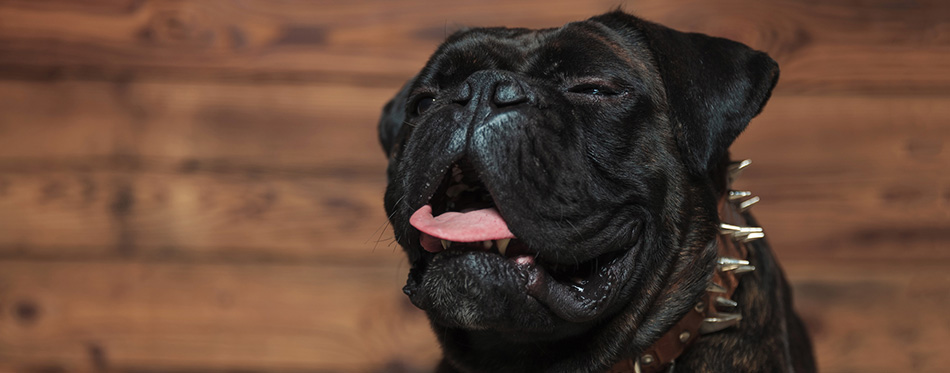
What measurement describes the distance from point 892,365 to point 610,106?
72.0 inches

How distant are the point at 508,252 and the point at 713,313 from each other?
494mm

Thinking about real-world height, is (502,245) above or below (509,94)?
below

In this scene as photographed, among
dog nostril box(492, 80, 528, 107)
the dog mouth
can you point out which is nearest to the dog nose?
dog nostril box(492, 80, 528, 107)

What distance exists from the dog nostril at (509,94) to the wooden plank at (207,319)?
146 centimetres

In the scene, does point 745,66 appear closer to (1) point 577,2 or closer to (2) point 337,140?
(1) point 577,2

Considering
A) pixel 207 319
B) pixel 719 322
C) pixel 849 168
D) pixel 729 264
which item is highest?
pixel 729 264

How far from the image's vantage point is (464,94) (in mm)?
1577

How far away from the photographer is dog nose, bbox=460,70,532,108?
1.55 meters

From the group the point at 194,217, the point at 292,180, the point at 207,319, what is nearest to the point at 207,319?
the point at 207,319

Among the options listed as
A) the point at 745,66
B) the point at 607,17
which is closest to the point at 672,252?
the point at 745,66

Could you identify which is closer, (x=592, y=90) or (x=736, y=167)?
(x=592, y=90)

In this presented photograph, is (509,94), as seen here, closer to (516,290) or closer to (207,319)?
(516,290)

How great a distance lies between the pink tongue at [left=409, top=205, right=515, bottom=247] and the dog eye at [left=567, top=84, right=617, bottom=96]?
33 cm

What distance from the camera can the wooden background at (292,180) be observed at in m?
2.83
